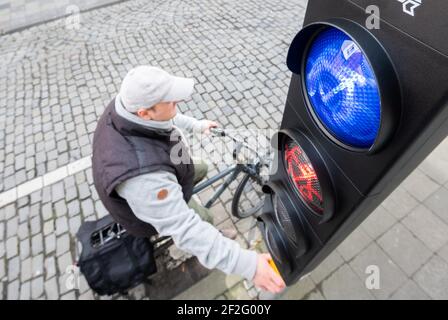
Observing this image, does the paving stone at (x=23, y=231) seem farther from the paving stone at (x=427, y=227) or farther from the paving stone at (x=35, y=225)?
the paving stone at (x=427, y=227)

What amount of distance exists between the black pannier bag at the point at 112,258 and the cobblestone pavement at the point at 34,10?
297 inches

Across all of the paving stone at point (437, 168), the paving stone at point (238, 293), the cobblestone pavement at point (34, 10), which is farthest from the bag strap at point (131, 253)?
the cobblestone pavement at point (34, 10)

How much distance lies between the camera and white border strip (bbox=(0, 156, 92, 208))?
3.94 m

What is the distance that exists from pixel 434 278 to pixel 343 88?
300cm

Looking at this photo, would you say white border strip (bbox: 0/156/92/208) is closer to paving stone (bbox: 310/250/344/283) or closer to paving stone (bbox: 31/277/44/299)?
paving stone (bbox: 31/277/44/299)

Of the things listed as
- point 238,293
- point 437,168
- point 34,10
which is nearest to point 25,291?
point 238,293

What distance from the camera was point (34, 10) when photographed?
786 centimetres

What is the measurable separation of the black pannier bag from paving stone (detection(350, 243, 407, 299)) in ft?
7.13

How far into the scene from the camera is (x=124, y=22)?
7.14 metres

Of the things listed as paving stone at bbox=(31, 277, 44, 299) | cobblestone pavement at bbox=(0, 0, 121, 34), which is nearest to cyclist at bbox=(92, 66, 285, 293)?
paving stone at bbox=(31, 277, 44, 299)

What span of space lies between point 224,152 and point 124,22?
5.11 m

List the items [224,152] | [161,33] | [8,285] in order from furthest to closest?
[161,33], [224,152], [8,285]

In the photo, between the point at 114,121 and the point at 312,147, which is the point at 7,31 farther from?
the point at 312,147
